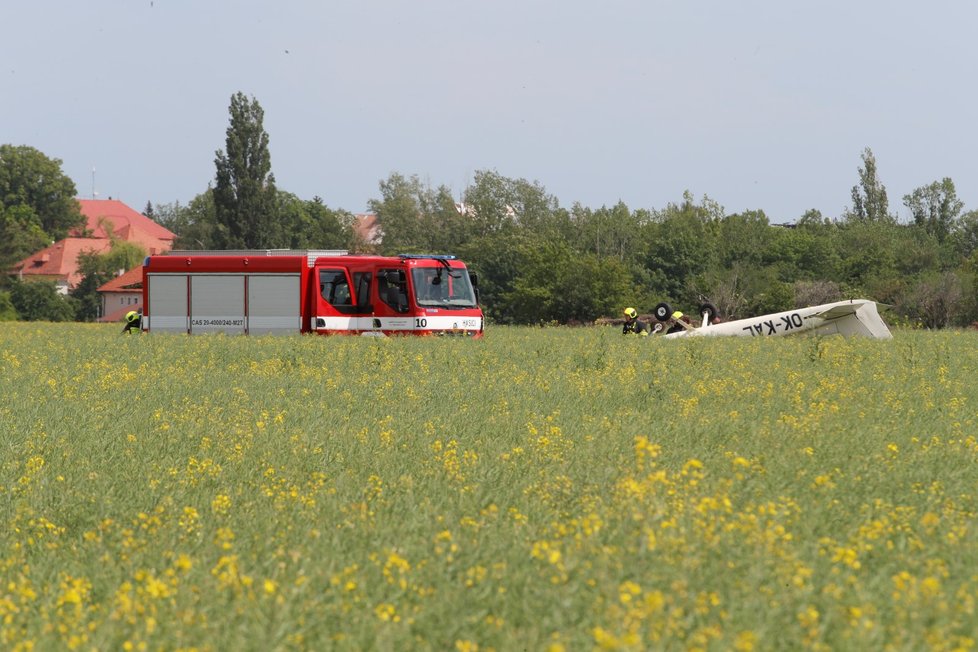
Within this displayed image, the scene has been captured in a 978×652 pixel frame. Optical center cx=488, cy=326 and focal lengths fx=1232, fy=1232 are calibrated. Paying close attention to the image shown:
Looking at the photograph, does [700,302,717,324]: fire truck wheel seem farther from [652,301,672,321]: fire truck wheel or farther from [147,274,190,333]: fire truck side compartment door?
[147,274,190,333]: fire truck side compartment door

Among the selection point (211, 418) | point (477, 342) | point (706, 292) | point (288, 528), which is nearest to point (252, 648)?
point (288, 528)

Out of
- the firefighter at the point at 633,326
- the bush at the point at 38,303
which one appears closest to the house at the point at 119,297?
the bush at the point at 38,303

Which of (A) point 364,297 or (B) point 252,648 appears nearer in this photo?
(B) point 252,648

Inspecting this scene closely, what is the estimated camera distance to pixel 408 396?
14242 mm

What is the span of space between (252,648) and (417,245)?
95383mm

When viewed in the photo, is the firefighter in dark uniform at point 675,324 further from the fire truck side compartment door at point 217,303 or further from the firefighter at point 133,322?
the firefighter at point 133,322

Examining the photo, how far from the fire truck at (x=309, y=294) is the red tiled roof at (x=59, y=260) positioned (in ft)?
306

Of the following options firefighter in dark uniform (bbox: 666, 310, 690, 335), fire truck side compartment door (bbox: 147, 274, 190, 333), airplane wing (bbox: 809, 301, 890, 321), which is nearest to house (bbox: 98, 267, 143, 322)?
fire truck side compartment door (bbox: 147, 274, 190, 333)

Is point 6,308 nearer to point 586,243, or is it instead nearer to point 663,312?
point 586,243

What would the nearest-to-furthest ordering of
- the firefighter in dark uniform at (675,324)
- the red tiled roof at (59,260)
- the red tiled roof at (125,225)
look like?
the firefighter in dark uniform at (675,324), the red tiled roof at (59,260), the red tiled roof at (125,225)

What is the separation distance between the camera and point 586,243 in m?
95.6

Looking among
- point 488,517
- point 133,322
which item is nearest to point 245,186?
point 133,322

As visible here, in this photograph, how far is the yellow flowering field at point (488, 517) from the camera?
15.5ft

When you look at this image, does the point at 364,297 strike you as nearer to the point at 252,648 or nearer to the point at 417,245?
the point at 252,648
